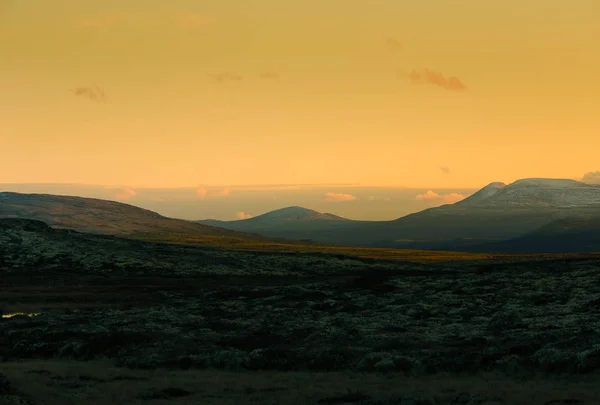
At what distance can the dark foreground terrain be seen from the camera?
27.8m

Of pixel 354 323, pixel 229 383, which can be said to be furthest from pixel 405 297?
pixel 229 383

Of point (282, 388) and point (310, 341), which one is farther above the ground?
point (310, 341)

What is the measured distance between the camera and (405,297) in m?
65.2

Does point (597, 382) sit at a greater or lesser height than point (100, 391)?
greater

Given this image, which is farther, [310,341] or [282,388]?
[310,341]

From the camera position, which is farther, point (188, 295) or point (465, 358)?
point (188, 295)

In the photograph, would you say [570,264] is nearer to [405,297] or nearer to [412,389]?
[405,297]

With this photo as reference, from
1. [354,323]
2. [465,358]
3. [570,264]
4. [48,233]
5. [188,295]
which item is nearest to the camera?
[465,358]

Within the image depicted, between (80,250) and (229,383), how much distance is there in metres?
88.0

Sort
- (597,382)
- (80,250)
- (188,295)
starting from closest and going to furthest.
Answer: (597,382)
(188,295)
(80,250)

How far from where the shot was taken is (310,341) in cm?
4119

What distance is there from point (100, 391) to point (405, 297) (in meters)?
41.6

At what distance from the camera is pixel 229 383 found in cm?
3073

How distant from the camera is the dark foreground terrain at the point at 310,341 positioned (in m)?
27.8
